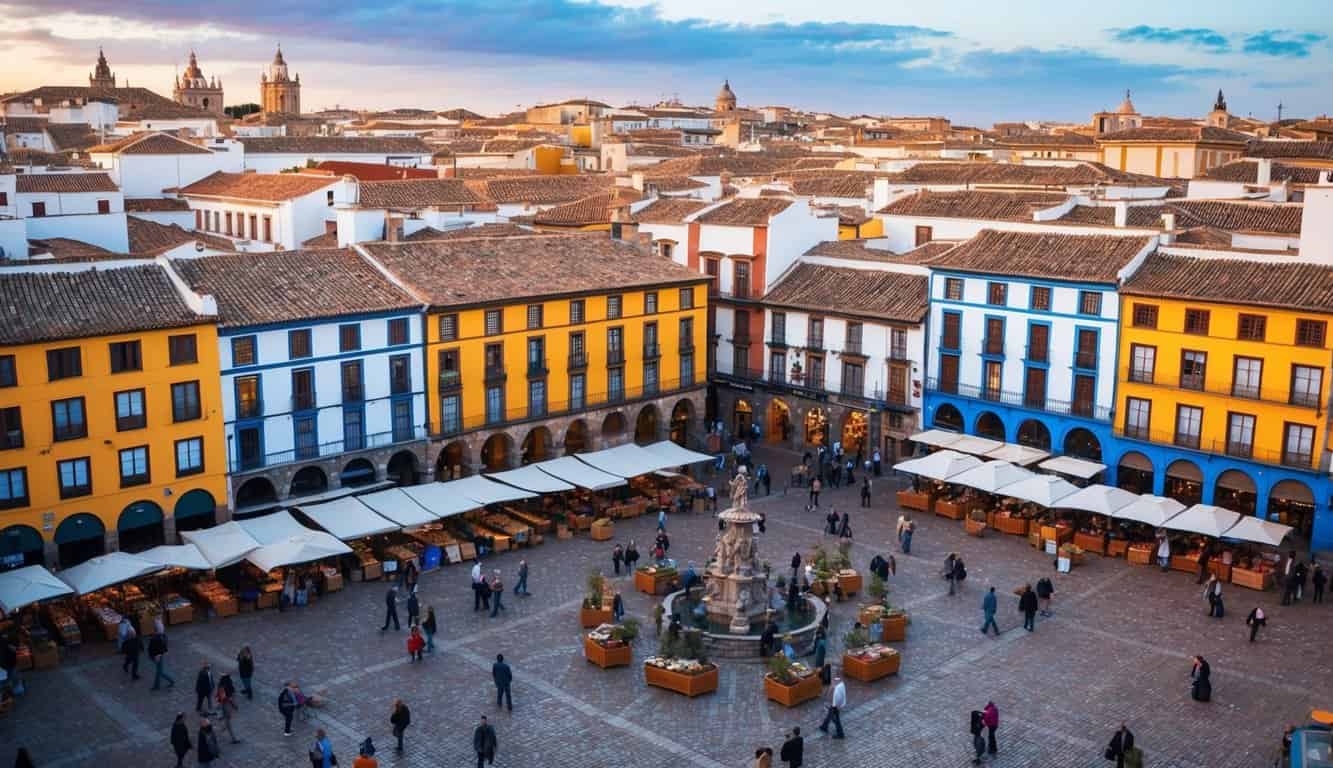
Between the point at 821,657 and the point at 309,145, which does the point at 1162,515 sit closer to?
the point at 821,657

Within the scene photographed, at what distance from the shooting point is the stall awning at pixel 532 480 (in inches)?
1768

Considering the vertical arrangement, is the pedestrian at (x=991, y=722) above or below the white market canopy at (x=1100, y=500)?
below

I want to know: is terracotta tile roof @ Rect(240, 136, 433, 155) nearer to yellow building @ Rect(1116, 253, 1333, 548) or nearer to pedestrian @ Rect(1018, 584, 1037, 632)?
yellow building @ Rect(1116, 253, 1333, 548)

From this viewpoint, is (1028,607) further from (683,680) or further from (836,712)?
(683,680)

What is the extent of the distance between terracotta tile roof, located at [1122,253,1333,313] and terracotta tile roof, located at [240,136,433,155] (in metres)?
56.6

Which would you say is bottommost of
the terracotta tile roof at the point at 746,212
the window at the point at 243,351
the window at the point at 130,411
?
the window at the point at 130,411

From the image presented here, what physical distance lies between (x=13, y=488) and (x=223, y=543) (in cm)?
604

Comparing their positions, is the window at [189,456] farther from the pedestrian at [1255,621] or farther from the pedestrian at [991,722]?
the pedestrian at [1255,621]

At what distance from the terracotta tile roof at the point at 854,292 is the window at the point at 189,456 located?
1027 inches

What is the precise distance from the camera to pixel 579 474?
46406 millimetres

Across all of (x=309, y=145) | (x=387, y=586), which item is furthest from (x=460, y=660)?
(x=309, y=145)

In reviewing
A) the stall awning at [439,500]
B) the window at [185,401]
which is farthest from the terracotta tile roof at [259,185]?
the stall awning at [439,500]

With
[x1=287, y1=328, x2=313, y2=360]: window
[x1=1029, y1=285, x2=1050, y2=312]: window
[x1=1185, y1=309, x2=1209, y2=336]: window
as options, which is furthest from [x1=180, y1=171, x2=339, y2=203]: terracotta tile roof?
[x1=1185, y1=309, x2=1209, y2=336]: window

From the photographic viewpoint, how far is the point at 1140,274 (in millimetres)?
47531
